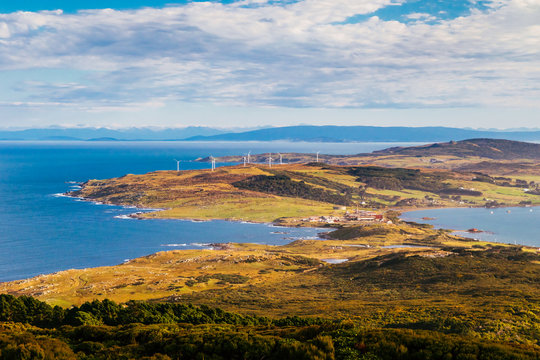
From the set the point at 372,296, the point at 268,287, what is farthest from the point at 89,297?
the point at 372,296

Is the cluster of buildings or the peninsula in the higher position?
the peninsula

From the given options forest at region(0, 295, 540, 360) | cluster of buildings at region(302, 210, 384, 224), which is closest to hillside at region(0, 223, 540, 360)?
forest at region(0, 295, 540, 360)

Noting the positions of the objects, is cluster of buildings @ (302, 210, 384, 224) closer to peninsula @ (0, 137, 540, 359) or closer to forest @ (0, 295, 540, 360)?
peninsula @ (0, 137, 540, 359)

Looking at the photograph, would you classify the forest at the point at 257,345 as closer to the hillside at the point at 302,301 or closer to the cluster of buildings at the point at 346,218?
the hillside at the point at 302,301

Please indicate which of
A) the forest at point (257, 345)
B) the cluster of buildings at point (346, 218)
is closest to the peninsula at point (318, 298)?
the forest at point (257, 345)

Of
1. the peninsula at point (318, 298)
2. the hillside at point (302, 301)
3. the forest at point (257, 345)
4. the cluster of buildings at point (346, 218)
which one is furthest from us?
the cluster of buildings at point (346, 218)

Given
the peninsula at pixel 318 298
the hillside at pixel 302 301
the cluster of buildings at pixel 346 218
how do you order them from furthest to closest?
the cluster of buildings at pixel 346 218, the peninsula at pixel 318 298, the hillside at pixel 302 301

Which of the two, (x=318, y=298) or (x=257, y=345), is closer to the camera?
(x=257, y=345)

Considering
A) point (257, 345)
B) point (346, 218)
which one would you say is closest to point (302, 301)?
point (257, 345)

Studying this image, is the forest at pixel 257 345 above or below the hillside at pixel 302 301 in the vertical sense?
above

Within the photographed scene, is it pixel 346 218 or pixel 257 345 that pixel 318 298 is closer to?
pixel 257 345

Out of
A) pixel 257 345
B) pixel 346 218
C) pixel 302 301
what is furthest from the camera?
pixel 346 218
